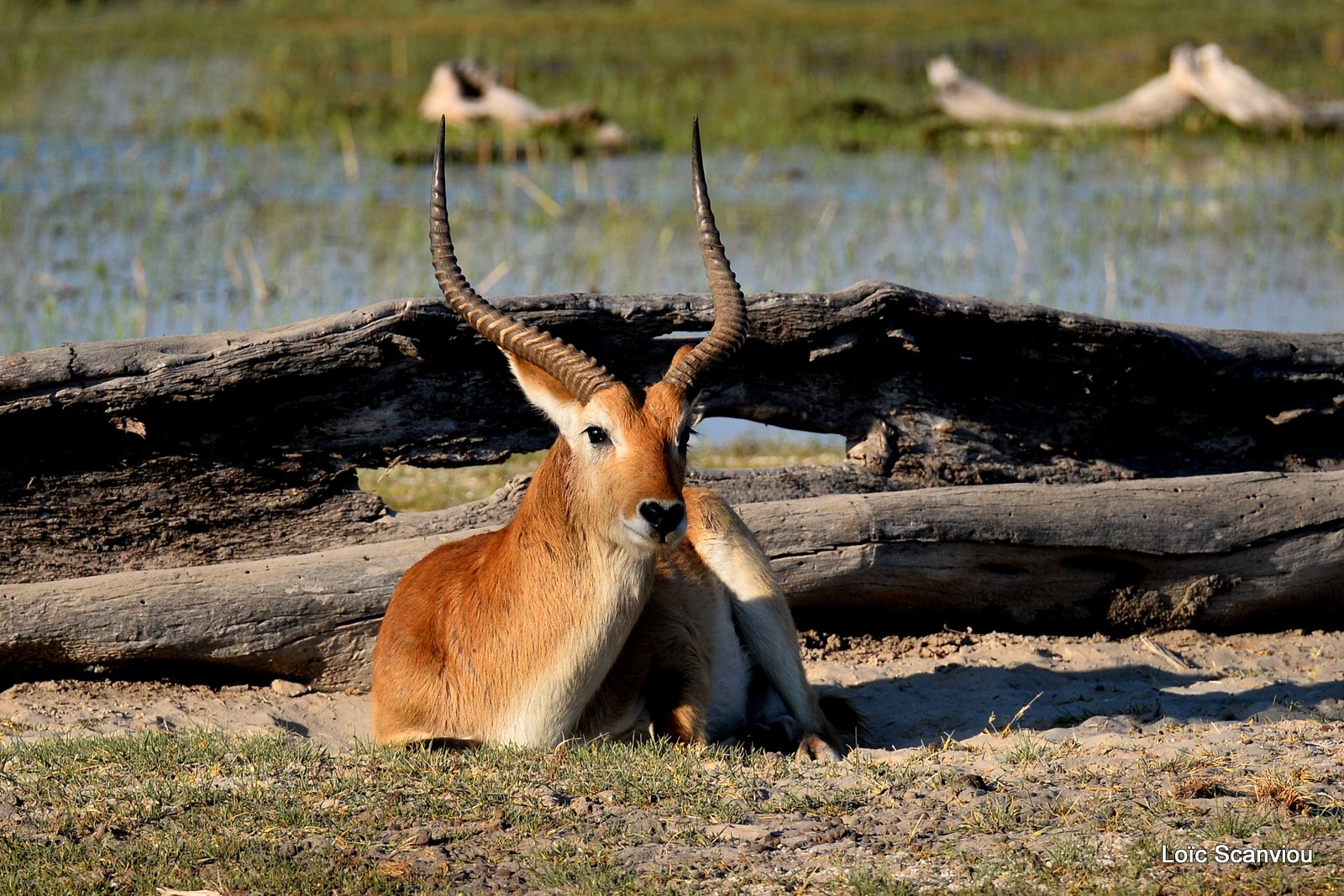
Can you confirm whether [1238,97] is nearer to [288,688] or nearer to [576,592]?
[288,688]

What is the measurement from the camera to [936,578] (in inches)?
283

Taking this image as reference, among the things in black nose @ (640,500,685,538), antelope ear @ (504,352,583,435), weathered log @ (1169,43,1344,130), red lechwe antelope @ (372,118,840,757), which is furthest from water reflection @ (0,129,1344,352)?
black nose @ (640,500,685,538)

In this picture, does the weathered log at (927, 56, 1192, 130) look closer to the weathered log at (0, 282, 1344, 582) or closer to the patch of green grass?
the patch of green grass

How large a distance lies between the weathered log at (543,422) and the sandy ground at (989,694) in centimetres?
73

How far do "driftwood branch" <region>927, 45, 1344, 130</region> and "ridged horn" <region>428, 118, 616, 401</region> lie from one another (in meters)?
17.0

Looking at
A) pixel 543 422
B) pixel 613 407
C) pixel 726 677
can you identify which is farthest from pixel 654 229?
pixel 613 407

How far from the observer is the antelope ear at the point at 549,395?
5211mm

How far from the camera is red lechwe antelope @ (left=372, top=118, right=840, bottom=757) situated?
5.04m

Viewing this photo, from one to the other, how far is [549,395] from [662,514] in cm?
77

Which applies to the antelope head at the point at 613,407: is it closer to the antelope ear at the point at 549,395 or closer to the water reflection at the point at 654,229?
the antelope ear at the point at 549,395

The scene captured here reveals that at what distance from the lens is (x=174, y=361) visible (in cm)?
656

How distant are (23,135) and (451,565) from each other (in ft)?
58.2
